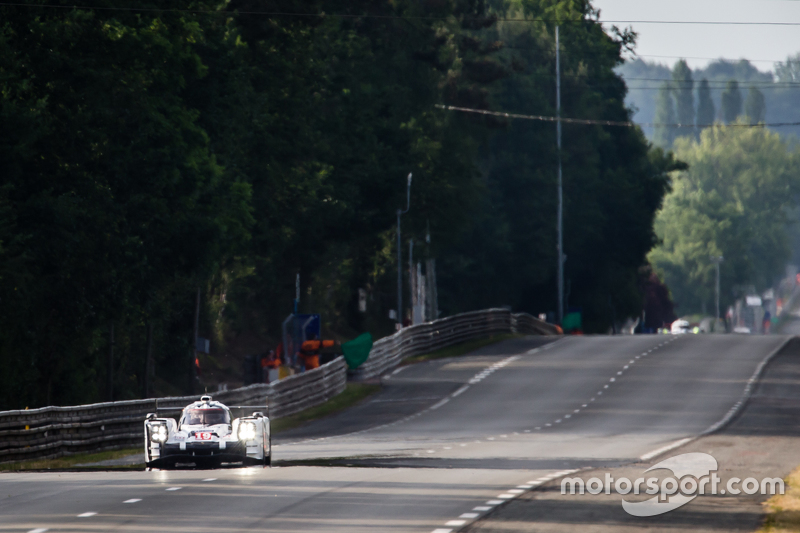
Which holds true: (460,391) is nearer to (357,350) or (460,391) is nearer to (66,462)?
(357,350)

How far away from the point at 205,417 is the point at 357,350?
863 inches

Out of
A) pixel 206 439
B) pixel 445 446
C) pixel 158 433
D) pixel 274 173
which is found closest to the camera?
pixel 206 439

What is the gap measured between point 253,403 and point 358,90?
2778 cm

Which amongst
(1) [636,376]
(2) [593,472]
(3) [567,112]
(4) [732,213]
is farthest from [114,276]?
(4) [732,213]

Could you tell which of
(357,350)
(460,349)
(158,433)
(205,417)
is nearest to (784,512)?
(205,417)

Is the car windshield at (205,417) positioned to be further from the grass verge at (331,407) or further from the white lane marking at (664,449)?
the grass verge at (331,407)

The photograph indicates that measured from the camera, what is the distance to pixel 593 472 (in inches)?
789

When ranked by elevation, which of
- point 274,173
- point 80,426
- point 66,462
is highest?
point 274,173

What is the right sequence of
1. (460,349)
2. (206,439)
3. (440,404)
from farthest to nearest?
1. (460,349)
2. (440,404)
3. (206,439)

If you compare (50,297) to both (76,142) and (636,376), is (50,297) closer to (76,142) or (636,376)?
(76,142)

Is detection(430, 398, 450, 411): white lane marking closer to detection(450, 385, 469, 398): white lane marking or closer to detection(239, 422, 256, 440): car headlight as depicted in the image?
detection(450, 385, 469, 398): white lane marking

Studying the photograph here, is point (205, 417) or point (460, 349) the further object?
point (460, 349)

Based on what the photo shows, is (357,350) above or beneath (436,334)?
beneath

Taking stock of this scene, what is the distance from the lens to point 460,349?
5222cm
